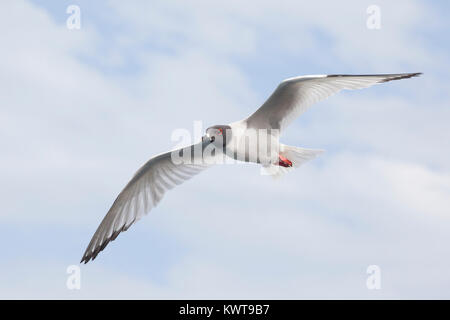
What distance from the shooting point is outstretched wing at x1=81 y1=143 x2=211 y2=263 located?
1322cm

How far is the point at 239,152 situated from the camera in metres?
12.0

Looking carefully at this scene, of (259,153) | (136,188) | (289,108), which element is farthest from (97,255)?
(289,108)

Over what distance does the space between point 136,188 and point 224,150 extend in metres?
2.64

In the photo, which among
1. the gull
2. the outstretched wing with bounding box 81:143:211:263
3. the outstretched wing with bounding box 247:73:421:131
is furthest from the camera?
the outstretched wing with bounding box 81:143:211:263

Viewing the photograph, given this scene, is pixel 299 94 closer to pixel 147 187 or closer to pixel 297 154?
pixel 297 154

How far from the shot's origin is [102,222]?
1335 cm

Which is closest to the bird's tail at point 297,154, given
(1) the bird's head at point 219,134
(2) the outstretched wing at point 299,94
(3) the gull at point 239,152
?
(3) the gull at point 239,152

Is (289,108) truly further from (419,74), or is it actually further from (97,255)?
(97,255)

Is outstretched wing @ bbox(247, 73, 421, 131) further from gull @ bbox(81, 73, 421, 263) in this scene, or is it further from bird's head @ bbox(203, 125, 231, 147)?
bird's head @ bbox(203, 125, 231, 147)

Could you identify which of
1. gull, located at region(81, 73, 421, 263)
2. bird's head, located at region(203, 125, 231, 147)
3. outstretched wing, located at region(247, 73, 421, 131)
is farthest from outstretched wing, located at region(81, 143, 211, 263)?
outstretched wing, located at region(247, 73, 421, 131)

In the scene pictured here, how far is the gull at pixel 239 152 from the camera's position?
11797mm

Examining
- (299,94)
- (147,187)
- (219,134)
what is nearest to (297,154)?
(299,94)

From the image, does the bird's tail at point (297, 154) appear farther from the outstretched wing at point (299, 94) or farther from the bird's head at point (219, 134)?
the bird's head at point (219, 134)

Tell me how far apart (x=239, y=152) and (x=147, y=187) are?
2.76m
